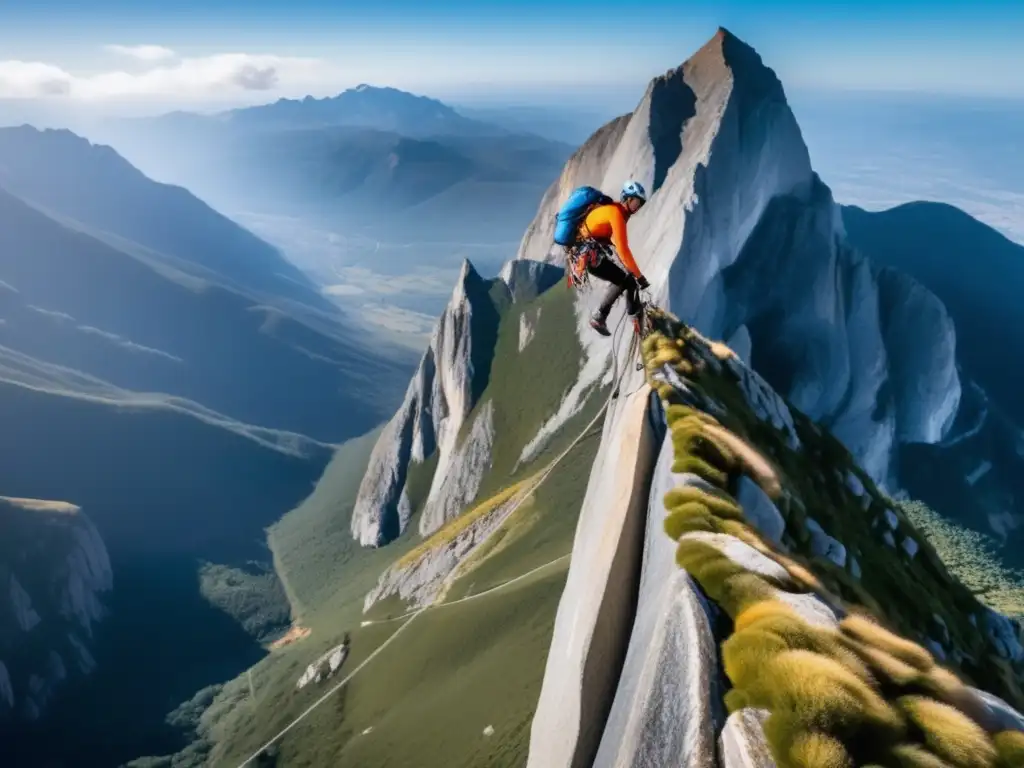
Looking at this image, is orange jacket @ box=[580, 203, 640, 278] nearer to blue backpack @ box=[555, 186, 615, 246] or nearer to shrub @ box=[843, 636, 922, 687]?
blue backpack @ box=[555, 186, 615, 246]

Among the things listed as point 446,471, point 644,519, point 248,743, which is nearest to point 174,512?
point 446,471

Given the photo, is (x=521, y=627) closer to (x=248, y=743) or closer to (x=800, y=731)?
(x=800, y=731)

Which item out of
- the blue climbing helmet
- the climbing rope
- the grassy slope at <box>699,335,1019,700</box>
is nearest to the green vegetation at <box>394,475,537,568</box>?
the climbing rope

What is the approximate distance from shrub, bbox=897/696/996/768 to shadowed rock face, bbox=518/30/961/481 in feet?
269

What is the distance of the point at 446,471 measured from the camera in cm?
12350

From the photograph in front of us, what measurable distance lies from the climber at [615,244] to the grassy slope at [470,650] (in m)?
25.3

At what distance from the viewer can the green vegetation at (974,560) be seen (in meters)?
93.8

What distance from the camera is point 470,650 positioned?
5622cm

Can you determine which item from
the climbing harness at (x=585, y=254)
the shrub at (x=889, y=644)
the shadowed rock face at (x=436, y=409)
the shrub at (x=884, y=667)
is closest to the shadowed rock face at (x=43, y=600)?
the shadowed rock face at (x=436, y=409)

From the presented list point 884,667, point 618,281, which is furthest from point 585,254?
point 884,667

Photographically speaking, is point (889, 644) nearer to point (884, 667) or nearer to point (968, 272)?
point (884, 667)

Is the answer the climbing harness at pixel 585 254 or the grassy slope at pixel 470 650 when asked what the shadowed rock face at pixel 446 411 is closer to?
the grassy slope at pixel 470 650

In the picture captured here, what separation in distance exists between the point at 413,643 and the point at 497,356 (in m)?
71.8

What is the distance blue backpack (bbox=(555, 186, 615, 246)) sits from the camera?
23.8 meters
